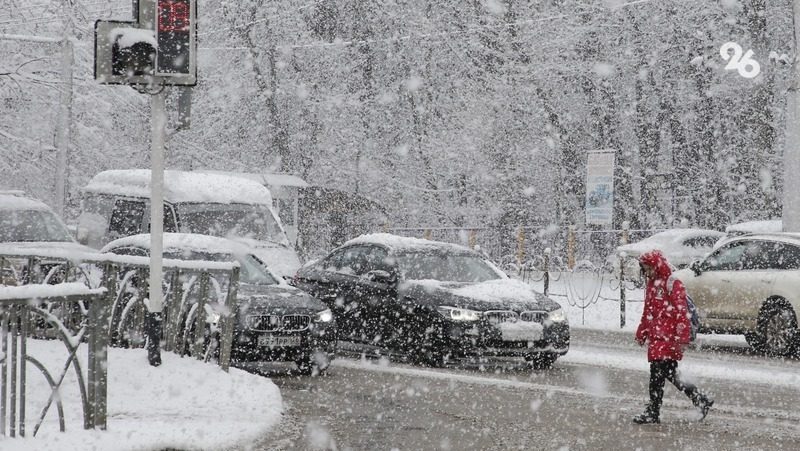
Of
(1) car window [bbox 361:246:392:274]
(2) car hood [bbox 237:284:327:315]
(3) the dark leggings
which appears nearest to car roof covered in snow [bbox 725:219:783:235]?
(1) car window [bbox 361:246:392:274]

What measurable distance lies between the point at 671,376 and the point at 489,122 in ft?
97.4

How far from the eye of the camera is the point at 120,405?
28.7 ft

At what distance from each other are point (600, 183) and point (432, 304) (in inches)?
496

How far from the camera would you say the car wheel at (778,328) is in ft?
50.7

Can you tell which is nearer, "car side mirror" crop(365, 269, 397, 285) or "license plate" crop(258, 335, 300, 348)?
"license plate" crop(258, 335, 300, 348)

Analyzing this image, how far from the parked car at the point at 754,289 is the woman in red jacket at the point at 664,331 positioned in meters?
5.92

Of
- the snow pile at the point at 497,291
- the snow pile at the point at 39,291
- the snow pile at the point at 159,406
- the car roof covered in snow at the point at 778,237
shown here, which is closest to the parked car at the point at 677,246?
the car roof covered in snow at the point at 778,237

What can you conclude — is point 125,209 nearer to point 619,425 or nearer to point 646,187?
point 619,425

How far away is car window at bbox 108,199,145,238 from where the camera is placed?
64.3 feet

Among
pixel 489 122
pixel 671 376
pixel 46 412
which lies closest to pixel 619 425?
pixel 671 376

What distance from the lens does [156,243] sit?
1048 cm

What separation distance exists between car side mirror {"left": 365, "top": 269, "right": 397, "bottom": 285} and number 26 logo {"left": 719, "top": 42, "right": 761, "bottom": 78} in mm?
21629

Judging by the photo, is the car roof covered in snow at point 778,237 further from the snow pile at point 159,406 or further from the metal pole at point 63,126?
the metal pole at point 63,126

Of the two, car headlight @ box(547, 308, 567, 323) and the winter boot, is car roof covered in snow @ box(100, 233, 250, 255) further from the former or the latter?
the winter boot
